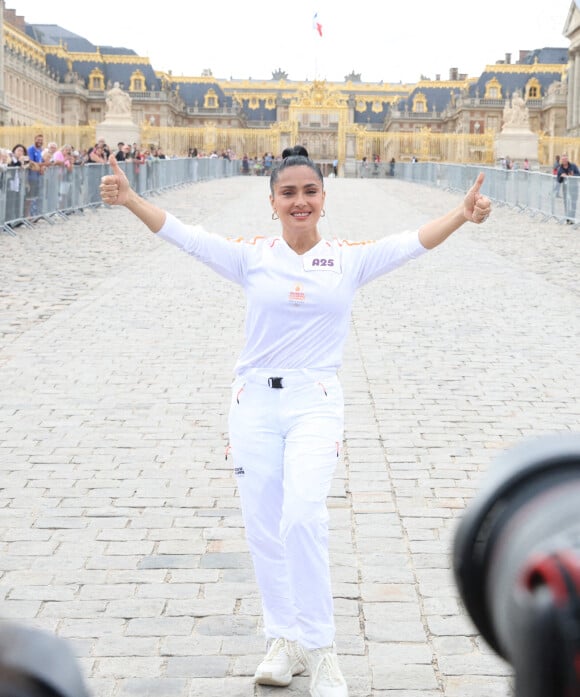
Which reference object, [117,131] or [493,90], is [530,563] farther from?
[493,90]

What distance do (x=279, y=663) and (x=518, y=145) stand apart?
5103cm

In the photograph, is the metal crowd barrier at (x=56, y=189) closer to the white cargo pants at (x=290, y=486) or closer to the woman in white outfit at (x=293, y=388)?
the woman in white outfit at (x=293, y=388)

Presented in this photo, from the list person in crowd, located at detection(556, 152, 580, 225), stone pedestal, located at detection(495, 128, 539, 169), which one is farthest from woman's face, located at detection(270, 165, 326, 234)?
stone pedestal, located at detection(495, 128, 539, 169)

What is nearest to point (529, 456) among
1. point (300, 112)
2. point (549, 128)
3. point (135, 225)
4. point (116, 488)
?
point (116, 488)

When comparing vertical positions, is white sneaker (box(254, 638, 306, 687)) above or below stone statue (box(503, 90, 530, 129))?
A: below

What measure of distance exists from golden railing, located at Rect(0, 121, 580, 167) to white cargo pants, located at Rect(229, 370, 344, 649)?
5882cm

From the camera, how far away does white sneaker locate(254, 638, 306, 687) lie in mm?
3543

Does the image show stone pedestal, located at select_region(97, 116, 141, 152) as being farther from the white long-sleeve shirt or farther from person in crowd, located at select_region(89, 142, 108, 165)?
the white long-sleeve shirt

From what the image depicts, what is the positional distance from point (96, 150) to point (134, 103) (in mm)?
87635

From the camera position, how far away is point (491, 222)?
2634 cm

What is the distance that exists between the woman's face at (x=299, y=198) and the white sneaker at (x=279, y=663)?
53.1 inches

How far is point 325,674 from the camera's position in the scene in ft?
11.1

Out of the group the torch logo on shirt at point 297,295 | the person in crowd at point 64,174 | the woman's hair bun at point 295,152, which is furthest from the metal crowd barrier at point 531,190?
the torch logo on shirt at point 297,295

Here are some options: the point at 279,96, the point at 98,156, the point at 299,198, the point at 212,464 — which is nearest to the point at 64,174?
the point at 98,156
